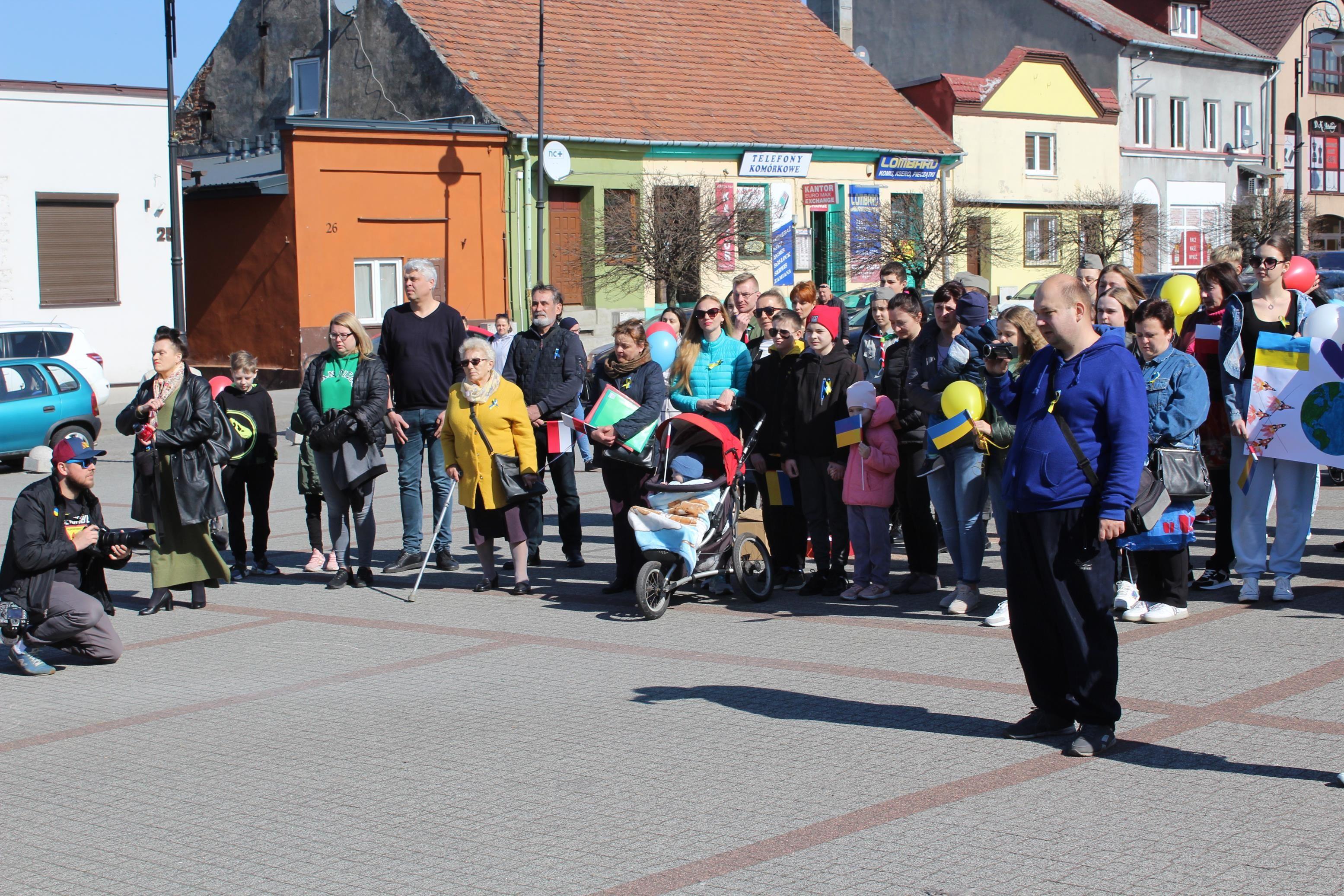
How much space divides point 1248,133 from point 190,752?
174 feet

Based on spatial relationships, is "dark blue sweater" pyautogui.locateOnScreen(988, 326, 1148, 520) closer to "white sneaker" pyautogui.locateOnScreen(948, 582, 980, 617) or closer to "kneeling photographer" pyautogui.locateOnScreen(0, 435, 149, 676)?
"white sneaker" pyautogui.locateOnScreen(948, 582, 980, 617)

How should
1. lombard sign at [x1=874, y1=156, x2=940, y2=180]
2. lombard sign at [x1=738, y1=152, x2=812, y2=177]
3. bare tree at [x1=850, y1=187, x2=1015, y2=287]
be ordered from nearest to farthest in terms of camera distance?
lombard sign at [x1=738, y1=152, x2=812, y2=177] → bare tree at [x1=850, y1=187, x2=1015, y2=287] → lombard sign at [x1=874, y1=156, x2=940, y2=180]

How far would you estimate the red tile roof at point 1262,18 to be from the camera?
56.1 metres

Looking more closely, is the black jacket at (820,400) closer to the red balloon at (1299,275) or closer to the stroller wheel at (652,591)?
the stroller wheel at (652,591)

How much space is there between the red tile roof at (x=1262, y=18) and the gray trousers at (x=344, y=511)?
5283cm

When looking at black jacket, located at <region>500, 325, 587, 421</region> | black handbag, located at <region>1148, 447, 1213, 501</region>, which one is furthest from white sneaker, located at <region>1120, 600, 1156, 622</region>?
black jacket, located at <region>500, 325, 587, 421</region>

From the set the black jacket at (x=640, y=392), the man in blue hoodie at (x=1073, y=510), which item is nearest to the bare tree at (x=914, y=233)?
the black jacket at (x=640, y=392)

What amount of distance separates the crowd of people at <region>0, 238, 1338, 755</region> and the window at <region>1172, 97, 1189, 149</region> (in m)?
42.4

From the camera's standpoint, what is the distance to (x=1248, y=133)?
5312cm

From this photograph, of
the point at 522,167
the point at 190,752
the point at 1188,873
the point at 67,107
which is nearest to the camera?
the point at 1188,873

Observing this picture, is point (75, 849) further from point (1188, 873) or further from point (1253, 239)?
point (1253, 239)

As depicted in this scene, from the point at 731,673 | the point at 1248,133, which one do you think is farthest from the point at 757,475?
the point at 1248,133

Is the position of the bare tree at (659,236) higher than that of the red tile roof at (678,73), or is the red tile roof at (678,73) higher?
the red tile roof at (678,73)

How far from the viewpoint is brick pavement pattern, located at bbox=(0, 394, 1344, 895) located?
16.0 ft
